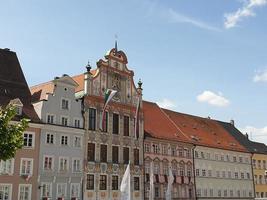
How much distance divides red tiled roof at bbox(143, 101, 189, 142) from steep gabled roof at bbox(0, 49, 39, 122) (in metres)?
17.9

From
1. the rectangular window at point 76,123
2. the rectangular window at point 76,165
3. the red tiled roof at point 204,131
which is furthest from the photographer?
the red tiled roof at point 204,131

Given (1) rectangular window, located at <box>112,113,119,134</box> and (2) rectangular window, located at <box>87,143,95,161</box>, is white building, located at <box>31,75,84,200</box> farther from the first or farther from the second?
(1) rectangular window, located at <box>112,113,119,134</box>

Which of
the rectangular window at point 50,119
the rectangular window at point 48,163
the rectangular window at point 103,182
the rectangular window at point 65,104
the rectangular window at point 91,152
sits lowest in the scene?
the rectangular window at point 103,182

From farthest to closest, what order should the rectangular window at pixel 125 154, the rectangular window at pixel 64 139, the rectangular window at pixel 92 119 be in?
the rectangular window at pixel 125 154
the rectangular window at pixel 92 119
the rectangular window at pixel 64 139

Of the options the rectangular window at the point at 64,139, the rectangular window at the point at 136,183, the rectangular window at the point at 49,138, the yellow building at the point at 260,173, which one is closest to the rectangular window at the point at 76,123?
the rectangular window at the point at 64,139

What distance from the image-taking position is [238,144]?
77.9 metres

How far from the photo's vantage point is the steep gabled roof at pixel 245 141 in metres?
80.8

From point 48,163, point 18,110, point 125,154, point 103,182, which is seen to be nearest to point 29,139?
point 18,110

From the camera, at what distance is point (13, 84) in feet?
156

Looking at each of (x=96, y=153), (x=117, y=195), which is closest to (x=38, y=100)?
(x=96, y=153)

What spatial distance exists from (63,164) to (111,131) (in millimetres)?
8417

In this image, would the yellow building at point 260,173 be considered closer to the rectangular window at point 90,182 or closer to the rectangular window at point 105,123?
the rectangular window at point 105,123

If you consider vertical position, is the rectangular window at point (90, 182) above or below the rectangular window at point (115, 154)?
below

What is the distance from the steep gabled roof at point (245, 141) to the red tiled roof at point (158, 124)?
19124mm
